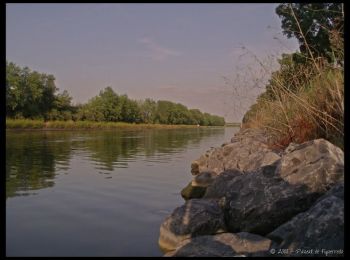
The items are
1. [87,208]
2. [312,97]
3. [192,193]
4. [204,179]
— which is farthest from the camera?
[204,179]

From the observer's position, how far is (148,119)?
295 feet

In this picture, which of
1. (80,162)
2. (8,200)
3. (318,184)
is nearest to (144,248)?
(318,184)

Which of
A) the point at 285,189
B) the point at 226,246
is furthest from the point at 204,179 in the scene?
the point at 226,246

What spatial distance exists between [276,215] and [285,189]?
1.21ft

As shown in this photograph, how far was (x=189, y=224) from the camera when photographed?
218 inches

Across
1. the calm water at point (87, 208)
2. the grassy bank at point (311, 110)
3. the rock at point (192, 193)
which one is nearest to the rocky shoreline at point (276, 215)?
the calm water at point (87, 208)

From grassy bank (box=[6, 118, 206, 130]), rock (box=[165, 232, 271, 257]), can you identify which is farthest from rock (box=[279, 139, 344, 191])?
grassy bank (box=[6, 118, 206, 130])

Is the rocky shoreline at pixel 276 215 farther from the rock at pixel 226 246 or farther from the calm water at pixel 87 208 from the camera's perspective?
the calm water at pixel 87 208

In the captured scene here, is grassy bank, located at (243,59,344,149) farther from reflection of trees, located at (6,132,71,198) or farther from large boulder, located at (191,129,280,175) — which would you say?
reflection of trees, located at (6,132,71,198)

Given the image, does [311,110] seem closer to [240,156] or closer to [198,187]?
[198,187]

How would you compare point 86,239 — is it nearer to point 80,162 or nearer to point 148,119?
point 80,162

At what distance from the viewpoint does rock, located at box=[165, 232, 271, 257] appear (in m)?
4.35

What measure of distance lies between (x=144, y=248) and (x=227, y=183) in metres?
2.57

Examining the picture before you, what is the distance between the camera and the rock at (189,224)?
548 centimetres
